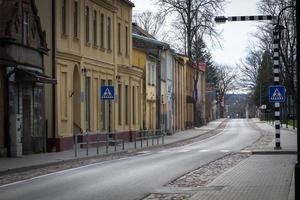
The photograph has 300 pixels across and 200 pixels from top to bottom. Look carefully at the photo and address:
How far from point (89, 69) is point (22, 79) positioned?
10.0 metres

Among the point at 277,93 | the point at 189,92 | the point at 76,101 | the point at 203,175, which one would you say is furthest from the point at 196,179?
the point at 189,92

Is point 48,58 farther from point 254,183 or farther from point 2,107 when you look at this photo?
point 254,183

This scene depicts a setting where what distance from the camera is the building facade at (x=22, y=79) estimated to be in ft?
86.3

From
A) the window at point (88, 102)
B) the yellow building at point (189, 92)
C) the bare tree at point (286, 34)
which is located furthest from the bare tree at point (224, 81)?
the window at point (88, 102)

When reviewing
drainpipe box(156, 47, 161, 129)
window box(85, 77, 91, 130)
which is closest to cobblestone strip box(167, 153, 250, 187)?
window box(85, 77, 91, 130)

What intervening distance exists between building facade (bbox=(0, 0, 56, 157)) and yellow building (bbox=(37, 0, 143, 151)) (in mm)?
1563

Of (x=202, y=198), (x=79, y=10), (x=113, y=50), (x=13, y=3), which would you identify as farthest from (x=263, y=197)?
(x=113, y=50)

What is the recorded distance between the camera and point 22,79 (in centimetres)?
2784

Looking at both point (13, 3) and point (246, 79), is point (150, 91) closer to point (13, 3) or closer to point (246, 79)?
point (13, 3)

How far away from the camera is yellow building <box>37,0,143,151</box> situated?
31.9 m

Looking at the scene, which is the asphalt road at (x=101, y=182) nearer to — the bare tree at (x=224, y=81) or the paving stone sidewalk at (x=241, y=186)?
the paving stone sidewalk at (x=241, y=186)

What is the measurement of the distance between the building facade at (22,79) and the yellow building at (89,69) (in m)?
1.56

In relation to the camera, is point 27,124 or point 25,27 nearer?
point 25,27

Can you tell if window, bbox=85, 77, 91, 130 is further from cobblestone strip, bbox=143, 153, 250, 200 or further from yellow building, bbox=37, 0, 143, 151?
cobblestone strip, bbox=143, 153, 250, 200
